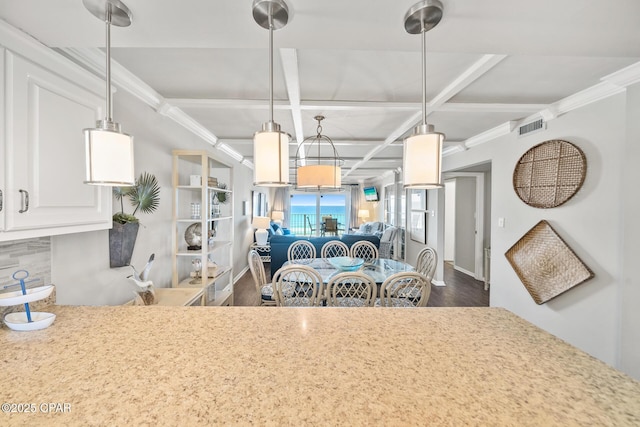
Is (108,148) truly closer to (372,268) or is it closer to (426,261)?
(372,268)

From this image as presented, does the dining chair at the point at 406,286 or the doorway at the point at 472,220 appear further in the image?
the doorway at the point at 472,220

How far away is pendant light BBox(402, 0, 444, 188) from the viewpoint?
96cm

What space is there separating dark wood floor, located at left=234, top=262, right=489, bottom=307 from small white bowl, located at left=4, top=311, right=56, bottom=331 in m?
2.56

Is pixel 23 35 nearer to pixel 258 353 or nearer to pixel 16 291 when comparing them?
pixel 16 291

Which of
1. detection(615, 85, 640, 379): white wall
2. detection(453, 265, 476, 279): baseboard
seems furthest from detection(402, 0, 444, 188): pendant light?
detection(453, 265, 476, 279): baseboard

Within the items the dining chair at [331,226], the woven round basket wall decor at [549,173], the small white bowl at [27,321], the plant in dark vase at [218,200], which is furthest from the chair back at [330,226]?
the small white bowl at [27,321]

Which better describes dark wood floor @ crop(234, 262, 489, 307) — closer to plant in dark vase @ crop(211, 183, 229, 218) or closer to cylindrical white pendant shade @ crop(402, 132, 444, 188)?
plant in dark vase @ crop(211, 183, 229, 218)

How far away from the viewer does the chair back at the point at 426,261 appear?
2.68 metres

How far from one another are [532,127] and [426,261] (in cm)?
179

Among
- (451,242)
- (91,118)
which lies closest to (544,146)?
(91,118)

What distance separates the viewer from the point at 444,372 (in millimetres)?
761

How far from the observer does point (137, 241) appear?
82.0 inches

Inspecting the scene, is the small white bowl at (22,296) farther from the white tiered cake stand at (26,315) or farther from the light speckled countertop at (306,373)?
the light speckled countertop at (306,373)

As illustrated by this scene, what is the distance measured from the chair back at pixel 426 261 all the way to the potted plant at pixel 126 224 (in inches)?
106
